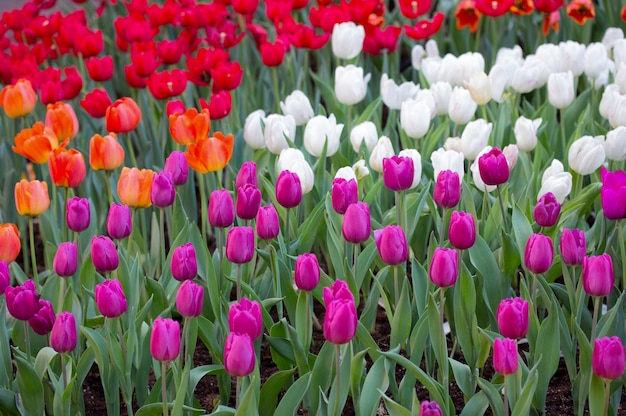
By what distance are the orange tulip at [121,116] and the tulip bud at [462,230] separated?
43.4 inches

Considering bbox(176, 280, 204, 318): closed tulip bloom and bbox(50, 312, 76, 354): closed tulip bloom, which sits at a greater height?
bbox(176, 280, 204, 318): closed tulip bloom

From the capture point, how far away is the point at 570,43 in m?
2.85

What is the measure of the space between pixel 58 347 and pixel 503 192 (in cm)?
108

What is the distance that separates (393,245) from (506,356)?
0.29 meters

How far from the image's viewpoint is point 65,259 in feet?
5.84

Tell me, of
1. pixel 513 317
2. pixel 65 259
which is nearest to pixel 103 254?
pixel 65 259

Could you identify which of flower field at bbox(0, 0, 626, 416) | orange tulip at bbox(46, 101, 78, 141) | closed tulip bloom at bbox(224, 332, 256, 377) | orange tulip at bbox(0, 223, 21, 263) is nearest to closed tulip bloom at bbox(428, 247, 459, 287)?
flower field at bbox(0, 0, 626, 416)

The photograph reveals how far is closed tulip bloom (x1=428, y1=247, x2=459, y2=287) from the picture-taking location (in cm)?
157

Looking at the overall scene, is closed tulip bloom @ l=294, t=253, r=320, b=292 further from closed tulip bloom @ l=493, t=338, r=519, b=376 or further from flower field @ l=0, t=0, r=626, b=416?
closed tulip bloom @ l=493, t=338, r=519, b=376

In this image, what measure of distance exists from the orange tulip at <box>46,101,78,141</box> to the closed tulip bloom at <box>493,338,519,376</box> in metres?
1.48

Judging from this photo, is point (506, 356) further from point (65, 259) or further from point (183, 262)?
point (65, 259)

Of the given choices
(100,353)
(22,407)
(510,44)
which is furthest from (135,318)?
(510,44)

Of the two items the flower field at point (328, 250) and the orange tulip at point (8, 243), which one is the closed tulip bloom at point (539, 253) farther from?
the orange tulip at point (8, 243)

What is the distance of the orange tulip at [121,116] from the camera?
2.44 m
